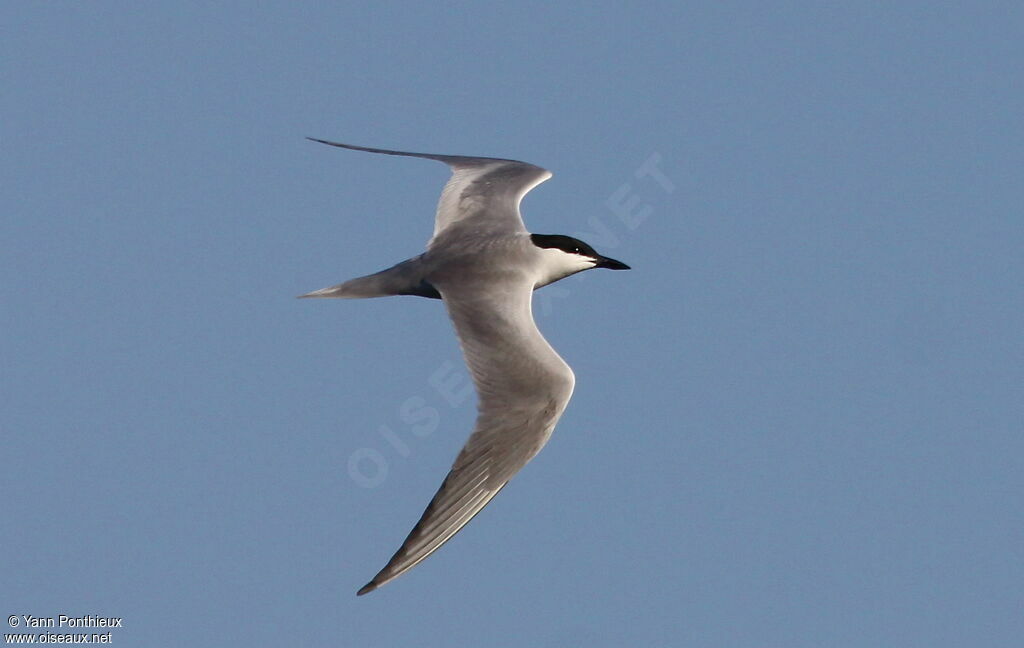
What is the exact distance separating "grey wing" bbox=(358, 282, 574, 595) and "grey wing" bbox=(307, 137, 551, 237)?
5.05 ft

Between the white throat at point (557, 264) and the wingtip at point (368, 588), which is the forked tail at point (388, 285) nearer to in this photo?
the white throat at point (557, 264)

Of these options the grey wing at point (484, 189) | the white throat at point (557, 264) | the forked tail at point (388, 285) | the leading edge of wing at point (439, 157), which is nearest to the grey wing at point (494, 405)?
the forked tail at point (388, 285)

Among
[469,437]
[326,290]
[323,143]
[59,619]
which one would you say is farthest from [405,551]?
[323,143]

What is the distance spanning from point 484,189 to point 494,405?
3667 mm

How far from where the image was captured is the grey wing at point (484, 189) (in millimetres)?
12352

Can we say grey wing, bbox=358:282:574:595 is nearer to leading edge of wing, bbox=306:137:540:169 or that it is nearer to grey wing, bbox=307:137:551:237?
grey wing, bbox=307:137:551:237

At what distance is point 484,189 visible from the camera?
42.1ft

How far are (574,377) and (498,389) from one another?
0.60 metres

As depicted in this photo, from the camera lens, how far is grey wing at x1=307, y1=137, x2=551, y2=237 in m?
12.4

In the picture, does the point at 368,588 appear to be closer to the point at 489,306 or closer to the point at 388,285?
the point at 489,306

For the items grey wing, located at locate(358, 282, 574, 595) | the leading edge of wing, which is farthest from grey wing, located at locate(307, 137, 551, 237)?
grey wing, located at locate(358, 282, 574, 595)

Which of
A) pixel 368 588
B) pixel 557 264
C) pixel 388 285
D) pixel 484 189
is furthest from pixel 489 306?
pixel 368 588

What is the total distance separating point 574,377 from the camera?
9.91m

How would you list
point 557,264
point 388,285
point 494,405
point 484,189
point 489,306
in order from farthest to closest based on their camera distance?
point 484,189 < point 557,264 < point 388,285 < point 489,306 < point 494,405
